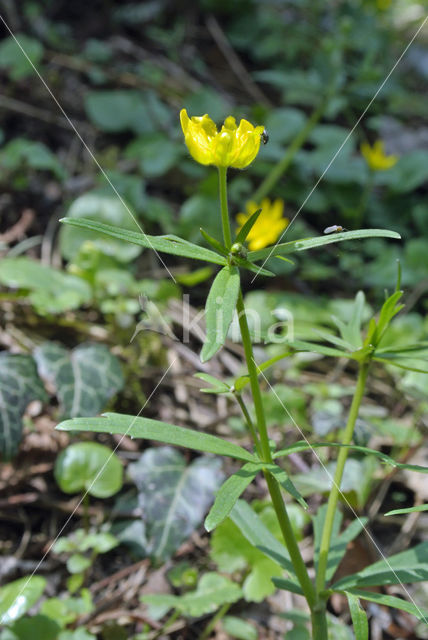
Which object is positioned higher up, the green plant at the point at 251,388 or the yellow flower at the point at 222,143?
the yellow flower at the point at 222,143

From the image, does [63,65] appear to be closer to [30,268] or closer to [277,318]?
[30,268]

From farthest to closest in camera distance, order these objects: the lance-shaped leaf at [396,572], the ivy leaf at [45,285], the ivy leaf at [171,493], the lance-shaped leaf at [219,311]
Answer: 1. the ivy leaf at [45,285]
2. the ivy leaf at [171,493]
3. the lance-shaped leaf at [396,572]
4. the lance-shaped leaf at [219,311]

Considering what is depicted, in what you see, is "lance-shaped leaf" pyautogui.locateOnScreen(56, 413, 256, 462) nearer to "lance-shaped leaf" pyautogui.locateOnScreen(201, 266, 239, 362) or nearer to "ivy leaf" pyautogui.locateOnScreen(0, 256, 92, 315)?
"lance-shaped leaf" pyautogui.locateOnScreen(201, 266, 239, 362)

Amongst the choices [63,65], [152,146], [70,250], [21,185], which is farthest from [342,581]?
[63,65]

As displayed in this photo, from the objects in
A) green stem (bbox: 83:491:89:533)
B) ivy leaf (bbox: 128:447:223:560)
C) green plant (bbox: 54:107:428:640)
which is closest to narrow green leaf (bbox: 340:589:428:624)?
green plant (bbox: 54:107:428:640)

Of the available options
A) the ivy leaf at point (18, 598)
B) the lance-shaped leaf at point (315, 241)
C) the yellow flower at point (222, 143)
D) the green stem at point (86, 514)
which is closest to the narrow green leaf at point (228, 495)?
the lance-shaped leaf at point (315, 241)

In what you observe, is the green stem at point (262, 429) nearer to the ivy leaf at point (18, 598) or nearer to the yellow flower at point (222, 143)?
the yellow flower at point (222, 143)
